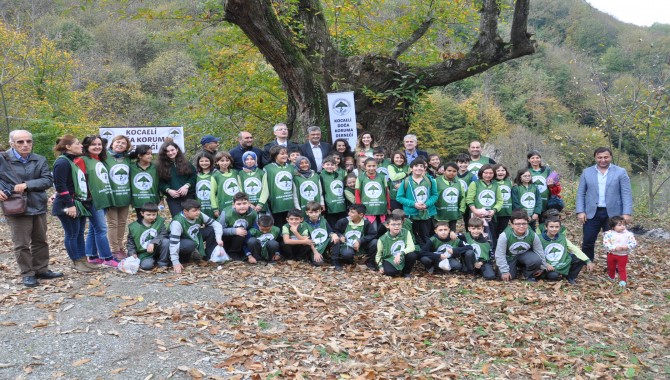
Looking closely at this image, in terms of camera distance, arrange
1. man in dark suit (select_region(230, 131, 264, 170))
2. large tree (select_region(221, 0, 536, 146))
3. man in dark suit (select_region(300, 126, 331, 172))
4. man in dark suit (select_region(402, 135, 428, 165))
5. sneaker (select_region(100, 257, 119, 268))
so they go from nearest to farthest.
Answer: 1. sneaker (select_region(100, 257, 119, 268))
2. man in dark suit (select_region(230, 131, 264, 170))
3. man in dark suit (select_region(402, 135, 428, 165))
4. man in dark suit (select_region(300, 126, 331, 172))
5. large tree (select_region(221, 0, 536, 146))

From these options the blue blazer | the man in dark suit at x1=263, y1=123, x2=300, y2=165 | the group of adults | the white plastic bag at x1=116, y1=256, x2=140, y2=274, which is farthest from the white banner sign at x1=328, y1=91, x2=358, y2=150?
the white plastic bag at x1=116, y1=256, x2=140, y2=274

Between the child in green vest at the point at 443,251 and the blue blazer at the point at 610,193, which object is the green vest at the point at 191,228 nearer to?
the child in green vest at the point at 443,251

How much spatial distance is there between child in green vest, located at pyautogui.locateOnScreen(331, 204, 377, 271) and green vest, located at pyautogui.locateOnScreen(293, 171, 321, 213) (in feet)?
2.17

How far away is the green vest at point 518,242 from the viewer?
289 inches

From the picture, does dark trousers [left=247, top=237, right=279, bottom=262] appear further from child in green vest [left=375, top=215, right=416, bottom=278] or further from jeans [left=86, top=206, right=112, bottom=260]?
jeans [left=86, top=206, right=112, bottom=260]

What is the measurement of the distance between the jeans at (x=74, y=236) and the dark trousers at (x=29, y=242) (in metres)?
0.29

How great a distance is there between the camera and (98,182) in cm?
679

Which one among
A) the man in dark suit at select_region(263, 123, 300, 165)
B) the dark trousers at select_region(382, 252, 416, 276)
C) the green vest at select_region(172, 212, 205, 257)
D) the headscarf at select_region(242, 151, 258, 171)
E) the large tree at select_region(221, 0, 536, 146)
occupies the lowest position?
the dark trousers at select_region(382, 252, 416, 276)

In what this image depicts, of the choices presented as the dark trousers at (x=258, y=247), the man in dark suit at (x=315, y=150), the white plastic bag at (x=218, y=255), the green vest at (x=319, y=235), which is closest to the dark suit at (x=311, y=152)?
the man in dark suit at (x=315, y=150)

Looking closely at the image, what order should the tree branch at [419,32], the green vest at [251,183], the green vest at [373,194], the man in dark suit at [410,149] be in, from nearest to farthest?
the green vest at [251,183] < the green vest at [373,194] < the man in dark suit at [410,149] < the tree branch at [419,32]

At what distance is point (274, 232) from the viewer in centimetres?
773

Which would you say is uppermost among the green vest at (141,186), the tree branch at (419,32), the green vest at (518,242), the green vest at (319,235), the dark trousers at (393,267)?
the tree branch at (419,32)

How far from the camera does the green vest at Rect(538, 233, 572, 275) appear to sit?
291 inches

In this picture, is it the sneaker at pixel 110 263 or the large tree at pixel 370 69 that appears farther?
the large tree at pixel 370 69
